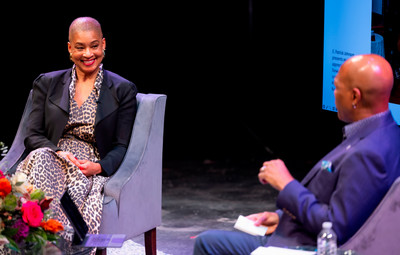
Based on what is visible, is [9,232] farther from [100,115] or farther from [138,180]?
[100,115]

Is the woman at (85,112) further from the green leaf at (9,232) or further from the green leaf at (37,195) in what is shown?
the green leaf at (9,232)

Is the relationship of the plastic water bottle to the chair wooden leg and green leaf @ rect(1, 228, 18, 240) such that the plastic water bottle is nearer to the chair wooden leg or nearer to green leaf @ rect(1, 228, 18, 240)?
green leaf @ rect(1, 228, 18, 240)

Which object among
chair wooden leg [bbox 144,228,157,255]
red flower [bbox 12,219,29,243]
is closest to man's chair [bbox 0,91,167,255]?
chair wooden leg [bbox 144,228,157,255]

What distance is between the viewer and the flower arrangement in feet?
9.12

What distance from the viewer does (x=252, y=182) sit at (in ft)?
22.7

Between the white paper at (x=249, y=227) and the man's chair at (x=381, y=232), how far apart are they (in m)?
0.35

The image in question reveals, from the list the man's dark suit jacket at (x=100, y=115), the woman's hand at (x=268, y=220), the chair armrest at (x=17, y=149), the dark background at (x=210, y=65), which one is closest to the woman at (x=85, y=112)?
the man's dark suit jacket at (x=100, y=115)

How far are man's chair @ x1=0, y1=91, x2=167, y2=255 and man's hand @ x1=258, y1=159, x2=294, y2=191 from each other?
1.50 metres

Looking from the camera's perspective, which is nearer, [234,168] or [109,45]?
[234,168]

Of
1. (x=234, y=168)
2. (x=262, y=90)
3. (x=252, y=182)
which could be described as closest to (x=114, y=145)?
Answer: (x=252, y=182)

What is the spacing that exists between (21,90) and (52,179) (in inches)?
183

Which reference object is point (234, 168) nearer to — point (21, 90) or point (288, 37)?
point (288, 37)

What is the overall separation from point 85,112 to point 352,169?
2213mm

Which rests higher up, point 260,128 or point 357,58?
point 357,58
